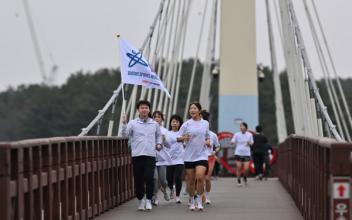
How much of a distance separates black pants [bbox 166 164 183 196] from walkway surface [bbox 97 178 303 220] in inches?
12.1

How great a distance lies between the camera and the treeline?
100875mm

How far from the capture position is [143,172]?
63.7 ft

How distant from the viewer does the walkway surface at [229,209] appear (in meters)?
18.4

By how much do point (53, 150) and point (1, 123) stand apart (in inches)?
3185

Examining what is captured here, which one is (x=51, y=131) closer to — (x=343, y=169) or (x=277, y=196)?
(x=277, y=196)

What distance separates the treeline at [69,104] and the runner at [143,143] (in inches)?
2937

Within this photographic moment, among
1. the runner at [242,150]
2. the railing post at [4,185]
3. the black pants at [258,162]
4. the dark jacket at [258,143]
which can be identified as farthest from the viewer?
the black pants at [258,162]

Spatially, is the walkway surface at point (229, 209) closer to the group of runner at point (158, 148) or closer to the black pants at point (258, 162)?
the group of runner at point (158, 148)

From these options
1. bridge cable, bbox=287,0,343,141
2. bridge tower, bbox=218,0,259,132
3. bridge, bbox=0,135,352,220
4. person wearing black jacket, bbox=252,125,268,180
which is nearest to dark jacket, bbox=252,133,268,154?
person wearing black jacket, bbox=252,125,268,180

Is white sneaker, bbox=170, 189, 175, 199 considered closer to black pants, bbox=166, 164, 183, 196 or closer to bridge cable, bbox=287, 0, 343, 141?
black pants, bbox=166, 164, 183, 196

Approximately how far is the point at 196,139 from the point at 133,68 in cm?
257

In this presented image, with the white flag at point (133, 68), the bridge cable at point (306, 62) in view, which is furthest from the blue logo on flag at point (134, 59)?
the bridge cable at point (306, 62)

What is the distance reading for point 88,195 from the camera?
17.6m

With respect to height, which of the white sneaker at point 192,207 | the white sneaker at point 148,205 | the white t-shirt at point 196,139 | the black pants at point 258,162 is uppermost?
the white t-shirt at point 196,139
